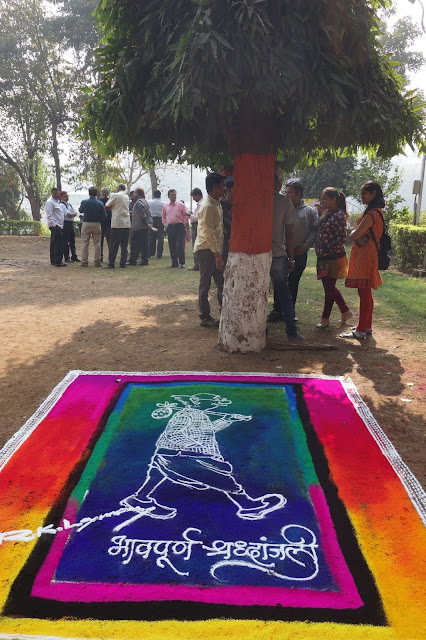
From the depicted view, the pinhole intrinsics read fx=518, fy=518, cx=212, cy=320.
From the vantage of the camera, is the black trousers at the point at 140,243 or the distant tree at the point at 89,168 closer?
the black trousers at the point at 140,243

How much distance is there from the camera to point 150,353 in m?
5.67

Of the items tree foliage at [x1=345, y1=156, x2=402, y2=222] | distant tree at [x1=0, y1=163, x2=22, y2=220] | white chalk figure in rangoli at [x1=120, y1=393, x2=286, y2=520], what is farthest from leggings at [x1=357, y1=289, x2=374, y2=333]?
distant tree at [x1=0, y1=163, x2=22, y2=220]

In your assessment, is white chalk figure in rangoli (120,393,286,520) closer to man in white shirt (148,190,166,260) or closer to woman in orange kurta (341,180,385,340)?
woman in orange kurta (341,180,385,340)

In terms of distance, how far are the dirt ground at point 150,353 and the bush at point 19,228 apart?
57.2 feet

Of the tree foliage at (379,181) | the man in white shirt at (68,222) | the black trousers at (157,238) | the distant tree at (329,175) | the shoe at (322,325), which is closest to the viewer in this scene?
the shoe at (322,325)

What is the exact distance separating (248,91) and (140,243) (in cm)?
930

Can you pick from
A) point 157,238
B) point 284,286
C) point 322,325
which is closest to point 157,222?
point 157,238

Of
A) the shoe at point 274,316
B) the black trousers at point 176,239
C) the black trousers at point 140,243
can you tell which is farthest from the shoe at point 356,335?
the black trousers at point 140,243

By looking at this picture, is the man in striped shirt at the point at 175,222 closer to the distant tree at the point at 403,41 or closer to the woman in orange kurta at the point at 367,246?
the woman in orange kurta at the point at 367,246

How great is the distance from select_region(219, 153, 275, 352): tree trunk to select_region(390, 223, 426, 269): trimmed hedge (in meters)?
8.52

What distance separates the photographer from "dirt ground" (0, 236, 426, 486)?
14.0 ft

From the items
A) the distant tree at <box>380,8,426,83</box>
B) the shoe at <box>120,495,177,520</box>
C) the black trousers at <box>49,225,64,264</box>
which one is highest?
the distant tree at <box>380,8,426,83</box>

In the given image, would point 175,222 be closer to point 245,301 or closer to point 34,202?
point 245,301

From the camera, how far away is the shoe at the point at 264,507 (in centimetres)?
269
